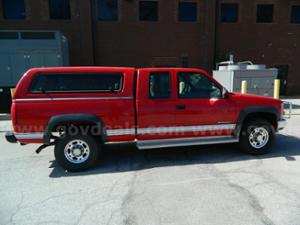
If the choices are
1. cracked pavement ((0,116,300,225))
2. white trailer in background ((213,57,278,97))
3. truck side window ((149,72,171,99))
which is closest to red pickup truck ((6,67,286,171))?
truck side window ((149,72,171,99))

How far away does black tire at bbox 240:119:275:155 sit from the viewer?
505cm

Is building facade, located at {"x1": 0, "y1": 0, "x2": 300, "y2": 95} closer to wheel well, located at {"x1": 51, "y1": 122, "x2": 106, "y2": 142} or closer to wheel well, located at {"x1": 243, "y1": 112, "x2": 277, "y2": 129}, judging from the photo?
wheel well, located at {"x1": 243, "y1": 112, "x2": 277, "y2": 129}

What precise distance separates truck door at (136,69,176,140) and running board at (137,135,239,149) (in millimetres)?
102

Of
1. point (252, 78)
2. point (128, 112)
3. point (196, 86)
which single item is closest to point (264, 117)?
point (196, 86)

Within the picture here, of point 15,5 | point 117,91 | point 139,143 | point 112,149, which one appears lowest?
point 112,149

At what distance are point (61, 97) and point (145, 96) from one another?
157 cm

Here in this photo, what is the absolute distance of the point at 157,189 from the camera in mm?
3650

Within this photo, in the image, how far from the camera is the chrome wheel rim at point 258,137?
508 cm

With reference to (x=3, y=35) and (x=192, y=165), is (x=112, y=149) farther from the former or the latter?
(x=3, y=35)

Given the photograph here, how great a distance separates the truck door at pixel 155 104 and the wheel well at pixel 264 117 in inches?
68.6

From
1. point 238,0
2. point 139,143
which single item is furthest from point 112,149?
point 238,0

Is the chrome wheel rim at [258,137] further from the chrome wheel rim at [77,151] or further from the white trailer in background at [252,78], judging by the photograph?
the white trailer in background at [252,78]

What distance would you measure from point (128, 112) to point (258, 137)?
2.94 metres

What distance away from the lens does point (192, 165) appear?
182 inches
